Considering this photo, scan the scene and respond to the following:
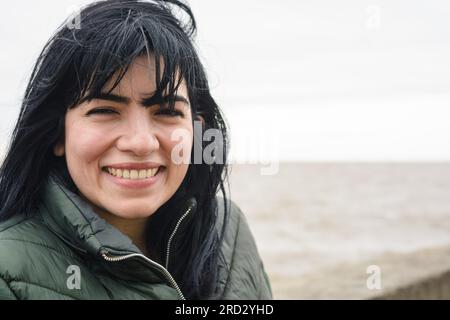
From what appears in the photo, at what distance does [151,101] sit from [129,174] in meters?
0.25

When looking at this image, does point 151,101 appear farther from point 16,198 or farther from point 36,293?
point 36,293

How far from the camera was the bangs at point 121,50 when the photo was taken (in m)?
1.75

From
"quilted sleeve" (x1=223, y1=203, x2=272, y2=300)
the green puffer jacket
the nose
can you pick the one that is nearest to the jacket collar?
the green puffer jacket

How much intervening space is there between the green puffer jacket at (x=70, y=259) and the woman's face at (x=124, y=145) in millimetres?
91

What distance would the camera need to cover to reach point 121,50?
177 centimetres

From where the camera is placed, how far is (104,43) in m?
1.78

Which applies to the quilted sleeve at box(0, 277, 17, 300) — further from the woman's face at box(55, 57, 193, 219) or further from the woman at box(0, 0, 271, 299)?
the woman's face at box(55, 57, 193, 219)

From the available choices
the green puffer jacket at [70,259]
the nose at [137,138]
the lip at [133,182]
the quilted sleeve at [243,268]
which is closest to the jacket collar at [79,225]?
the green puffer jacket at [70,259]

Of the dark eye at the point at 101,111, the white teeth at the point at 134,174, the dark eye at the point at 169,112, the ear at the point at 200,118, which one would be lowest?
the white teeth at the point at 134,174

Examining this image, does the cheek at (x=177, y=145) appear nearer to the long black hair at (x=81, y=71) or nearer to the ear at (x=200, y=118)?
the long black hair at (x=81, y=71)

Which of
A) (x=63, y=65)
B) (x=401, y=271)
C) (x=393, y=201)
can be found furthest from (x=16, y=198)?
(x=393, y=201)

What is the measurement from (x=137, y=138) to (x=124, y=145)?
48 millimetres

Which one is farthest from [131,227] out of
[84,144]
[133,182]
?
[84,144]

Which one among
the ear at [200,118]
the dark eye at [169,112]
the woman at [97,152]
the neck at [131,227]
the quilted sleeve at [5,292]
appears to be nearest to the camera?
the quilted sleeve at [5,292]
